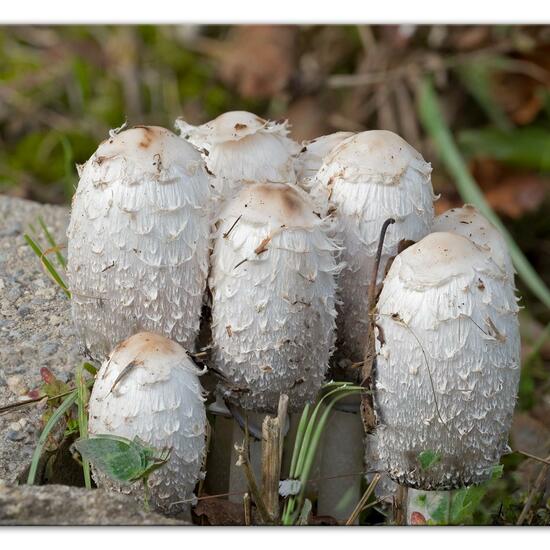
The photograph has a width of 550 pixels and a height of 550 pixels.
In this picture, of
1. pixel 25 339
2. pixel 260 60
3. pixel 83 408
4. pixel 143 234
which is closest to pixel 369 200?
pixel 143 234

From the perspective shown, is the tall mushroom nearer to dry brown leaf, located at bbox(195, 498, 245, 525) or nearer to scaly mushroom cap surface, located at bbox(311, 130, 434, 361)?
scaly mushroom cap surface, located at bbox(311, 130, 434, 361)

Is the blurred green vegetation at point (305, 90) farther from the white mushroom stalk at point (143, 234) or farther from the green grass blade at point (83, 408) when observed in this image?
the white mushroom stalk at point (143, 234)

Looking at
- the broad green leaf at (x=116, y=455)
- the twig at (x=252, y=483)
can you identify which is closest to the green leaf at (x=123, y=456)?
the broad green leaf at (x=116, y=455)

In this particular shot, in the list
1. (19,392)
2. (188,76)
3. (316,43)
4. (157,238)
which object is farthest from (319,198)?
(188,76)

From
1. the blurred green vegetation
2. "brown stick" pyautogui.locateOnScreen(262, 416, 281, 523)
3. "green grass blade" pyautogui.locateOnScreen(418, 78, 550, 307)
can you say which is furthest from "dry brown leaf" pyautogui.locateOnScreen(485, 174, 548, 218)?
"brown stick" pyautogui.locateOnScreen(262, 416, 281, 523)
